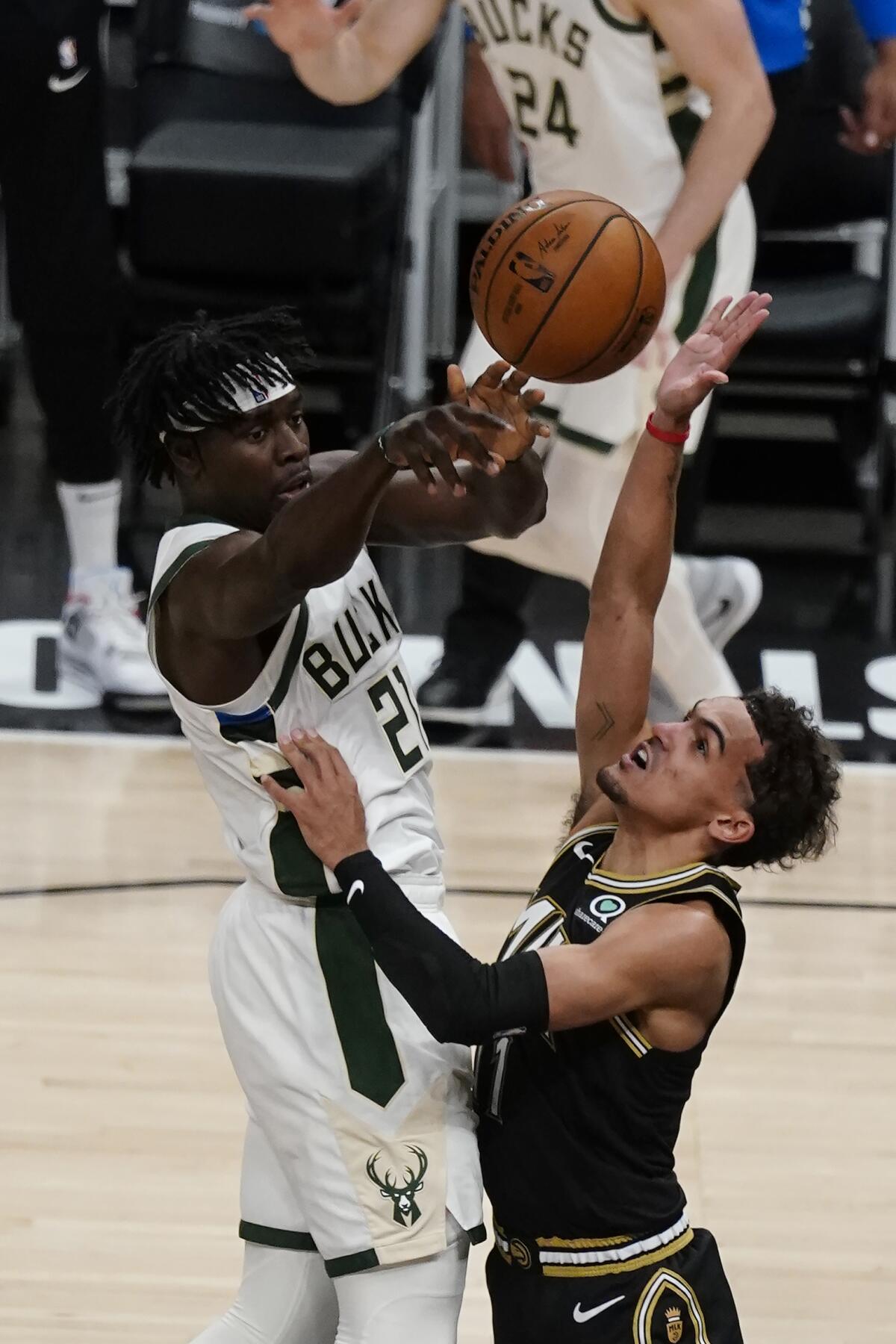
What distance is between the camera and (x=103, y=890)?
4.86 metres

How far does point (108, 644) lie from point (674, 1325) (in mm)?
3749

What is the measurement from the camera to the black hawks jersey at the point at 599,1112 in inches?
97.9

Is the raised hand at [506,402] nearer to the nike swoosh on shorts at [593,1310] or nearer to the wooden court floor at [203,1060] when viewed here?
the nike swoosh on shorts at [593,1310]

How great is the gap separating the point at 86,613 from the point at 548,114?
1979 millimetres

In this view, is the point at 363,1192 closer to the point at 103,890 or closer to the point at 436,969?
the point at 436,969

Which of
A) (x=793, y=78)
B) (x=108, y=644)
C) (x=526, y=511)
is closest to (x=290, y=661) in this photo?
(x=526, y=511)

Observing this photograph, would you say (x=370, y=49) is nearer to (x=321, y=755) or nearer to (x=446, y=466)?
(x=321, y=755)

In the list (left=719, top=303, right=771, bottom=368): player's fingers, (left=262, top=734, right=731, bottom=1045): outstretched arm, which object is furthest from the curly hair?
(left=719, top=303, right=771, bottom=368): player's fingers

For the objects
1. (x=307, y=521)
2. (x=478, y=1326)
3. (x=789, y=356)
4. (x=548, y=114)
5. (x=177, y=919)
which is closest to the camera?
(x=307, y=521)

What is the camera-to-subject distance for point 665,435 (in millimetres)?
2684

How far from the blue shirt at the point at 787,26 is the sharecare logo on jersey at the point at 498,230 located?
3283 millimetres

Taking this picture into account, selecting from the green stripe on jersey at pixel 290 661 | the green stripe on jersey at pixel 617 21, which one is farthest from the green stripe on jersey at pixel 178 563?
the green stripe on jersey at pixel 617 21

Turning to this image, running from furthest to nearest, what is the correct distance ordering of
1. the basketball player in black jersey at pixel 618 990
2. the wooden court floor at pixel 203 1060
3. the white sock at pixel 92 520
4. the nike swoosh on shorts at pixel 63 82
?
1. the white sock at pixel 92 520
2. the nike swoosh on shorts at pixel 63 82
3. the wooden court floor at pixel 203 1060
4. the basketball player in black jersey at pixel 618 990

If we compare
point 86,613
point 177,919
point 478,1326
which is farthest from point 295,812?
point 86,613
